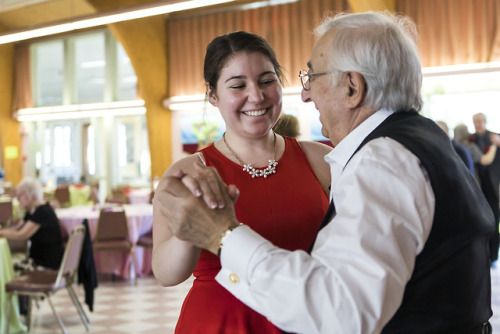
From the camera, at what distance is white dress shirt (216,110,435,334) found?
98cm

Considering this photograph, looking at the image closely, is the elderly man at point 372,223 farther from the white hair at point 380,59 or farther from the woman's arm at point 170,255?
the woman's arm at point 170,255

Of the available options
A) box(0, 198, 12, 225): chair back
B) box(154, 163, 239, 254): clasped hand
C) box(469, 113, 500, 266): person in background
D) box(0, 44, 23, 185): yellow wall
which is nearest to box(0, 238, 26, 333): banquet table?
box(0, 198, 12, 225): chair back

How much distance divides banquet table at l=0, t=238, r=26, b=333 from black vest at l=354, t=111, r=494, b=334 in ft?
15.6

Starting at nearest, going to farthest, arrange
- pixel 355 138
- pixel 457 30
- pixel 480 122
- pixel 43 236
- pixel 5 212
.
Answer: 1. pixel 355 138
2. pixel 43 236
3. pixel 480 122
4. pixel 5 212
5. pixel 457 30

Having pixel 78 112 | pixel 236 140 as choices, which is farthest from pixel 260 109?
pixel 78 112

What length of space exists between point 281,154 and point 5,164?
1620cm

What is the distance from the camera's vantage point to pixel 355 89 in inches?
50.0

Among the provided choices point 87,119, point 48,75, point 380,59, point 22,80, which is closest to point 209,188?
point 380,59

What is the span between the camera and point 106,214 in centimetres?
745

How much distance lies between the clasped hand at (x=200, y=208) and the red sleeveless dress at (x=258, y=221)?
485mm

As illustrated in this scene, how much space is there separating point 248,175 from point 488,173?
6.43 meters

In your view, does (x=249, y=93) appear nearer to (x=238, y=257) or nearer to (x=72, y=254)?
(x=238, y=257)

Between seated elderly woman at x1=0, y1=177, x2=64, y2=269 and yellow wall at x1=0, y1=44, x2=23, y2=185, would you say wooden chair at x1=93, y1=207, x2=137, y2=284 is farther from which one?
yellow wall at x1=0, y1=44, x2=23, y2=185

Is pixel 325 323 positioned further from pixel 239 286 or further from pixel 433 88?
pixel 433 88
